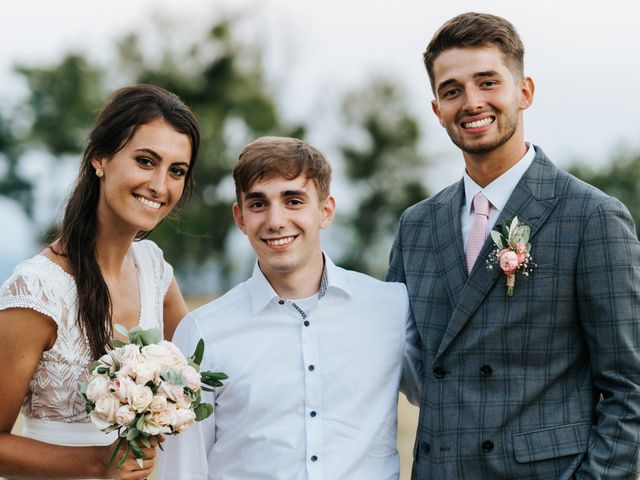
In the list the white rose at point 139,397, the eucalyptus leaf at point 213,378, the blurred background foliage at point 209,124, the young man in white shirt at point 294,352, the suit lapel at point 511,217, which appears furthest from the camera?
the blurred background foliage at point 209,124

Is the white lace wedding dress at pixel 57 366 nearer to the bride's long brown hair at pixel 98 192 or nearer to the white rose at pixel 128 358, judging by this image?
the bride's long brown hair at pixel 98 192

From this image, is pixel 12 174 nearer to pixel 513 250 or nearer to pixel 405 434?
pixel 405 434

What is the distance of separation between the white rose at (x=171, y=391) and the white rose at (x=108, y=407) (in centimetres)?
19

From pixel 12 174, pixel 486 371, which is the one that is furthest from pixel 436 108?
pixel 12 174

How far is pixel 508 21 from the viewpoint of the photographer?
4.25 m

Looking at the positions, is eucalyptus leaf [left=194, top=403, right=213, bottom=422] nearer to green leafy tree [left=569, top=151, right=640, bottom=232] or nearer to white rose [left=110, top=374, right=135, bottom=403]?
white rose [left=110, top=374, right=135, bottom=403]

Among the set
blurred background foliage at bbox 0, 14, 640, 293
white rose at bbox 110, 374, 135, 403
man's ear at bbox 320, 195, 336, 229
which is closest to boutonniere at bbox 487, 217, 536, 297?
man's ear at bbox 320, 195, 336, 229

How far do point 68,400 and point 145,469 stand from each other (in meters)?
0.66

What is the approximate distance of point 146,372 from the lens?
11.7 ft

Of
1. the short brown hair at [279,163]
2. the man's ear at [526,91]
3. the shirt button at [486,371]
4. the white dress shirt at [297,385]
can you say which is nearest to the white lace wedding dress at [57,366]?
the white dress shirt at [297,385]

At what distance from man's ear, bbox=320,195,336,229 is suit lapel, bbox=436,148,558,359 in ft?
2.71

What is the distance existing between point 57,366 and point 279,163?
4.91 ft

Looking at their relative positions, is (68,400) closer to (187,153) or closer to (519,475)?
(187,153)

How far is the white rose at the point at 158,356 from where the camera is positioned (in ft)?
11.9
